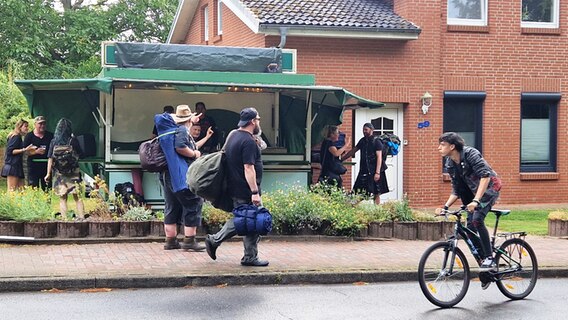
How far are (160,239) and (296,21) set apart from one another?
730cm

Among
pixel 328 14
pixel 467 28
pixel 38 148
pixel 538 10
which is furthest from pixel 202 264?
pixel 538 10

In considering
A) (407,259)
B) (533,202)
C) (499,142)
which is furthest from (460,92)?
(407,259)

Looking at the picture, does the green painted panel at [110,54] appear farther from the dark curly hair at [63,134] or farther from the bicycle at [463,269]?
the bicycle at [463,269]

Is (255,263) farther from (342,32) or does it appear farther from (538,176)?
(538,176)

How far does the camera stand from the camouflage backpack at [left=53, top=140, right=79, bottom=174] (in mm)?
13164

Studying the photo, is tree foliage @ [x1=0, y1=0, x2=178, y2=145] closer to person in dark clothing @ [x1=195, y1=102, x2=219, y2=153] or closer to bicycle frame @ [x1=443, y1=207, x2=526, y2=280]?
person in dark clothing @ [x1=195, y1=102, x2=219, y2=153]

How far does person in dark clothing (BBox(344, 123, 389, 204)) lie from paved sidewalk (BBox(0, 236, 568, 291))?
346 centimetres

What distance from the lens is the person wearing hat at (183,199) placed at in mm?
10828

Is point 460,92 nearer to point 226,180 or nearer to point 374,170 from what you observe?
point 374,170

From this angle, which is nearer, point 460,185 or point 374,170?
point 460,185

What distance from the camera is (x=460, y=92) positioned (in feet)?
64.2

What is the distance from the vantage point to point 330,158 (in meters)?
15.5

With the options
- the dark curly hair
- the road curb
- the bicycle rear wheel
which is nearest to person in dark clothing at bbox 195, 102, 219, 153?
the dark curly hair

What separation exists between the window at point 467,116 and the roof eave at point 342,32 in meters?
1.99
